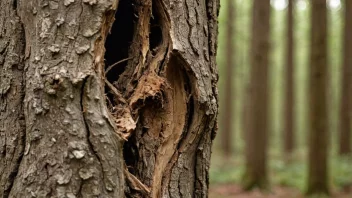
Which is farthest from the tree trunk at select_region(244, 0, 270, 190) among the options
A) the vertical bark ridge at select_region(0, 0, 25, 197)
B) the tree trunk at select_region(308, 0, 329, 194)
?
the vertical bark ridge at select_region(0, 0, 25, 197)

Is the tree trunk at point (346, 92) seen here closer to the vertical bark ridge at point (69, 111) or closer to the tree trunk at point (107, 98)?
the tree trunk at point (107, 98)

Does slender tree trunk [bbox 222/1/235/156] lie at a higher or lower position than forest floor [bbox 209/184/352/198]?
higher

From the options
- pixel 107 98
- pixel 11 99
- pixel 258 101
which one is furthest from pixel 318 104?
pixel 11 99

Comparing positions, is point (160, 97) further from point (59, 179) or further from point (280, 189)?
point (280, 189)

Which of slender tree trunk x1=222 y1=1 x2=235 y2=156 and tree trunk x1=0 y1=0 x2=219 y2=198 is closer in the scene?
tree trunk x1=0 y1=0 x2=219 y2=198

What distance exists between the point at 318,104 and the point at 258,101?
1664 mm

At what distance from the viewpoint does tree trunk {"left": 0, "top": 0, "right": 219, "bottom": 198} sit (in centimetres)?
204

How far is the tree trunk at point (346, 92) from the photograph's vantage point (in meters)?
16.0

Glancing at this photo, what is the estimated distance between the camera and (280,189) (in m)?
12.4

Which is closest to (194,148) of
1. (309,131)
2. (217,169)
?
(309,131)

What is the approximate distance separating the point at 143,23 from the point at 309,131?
29.5ft

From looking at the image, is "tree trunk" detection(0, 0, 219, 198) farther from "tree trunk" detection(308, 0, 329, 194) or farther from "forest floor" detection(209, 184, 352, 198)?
"forest floor" detection(209, 184, 352, 198)

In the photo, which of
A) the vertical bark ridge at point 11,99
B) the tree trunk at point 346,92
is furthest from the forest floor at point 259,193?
the vertical bark ridge at point 11,99

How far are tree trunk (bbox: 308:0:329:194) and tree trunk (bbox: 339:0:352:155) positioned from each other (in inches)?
237
